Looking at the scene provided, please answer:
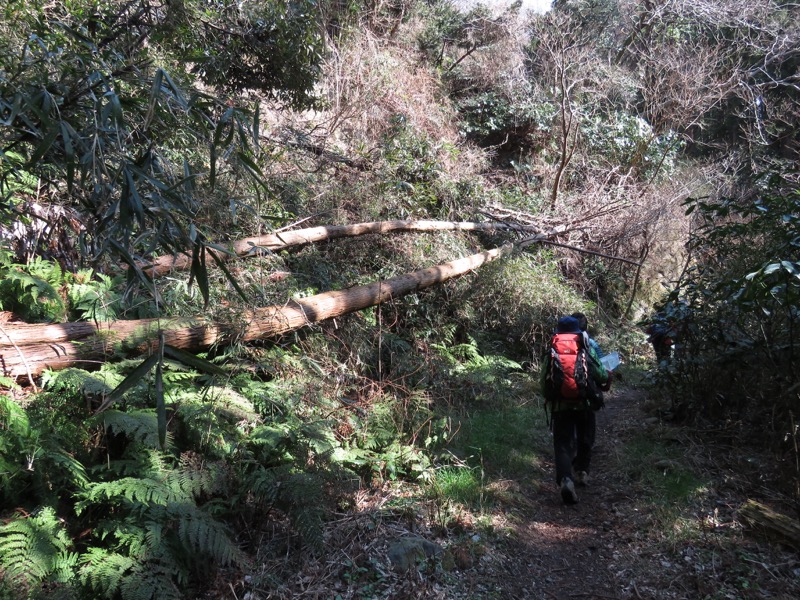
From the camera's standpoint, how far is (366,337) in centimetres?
754

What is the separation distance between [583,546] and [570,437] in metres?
1.17

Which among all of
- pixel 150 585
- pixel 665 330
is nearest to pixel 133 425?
pixel 150 585

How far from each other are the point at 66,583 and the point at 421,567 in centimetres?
226

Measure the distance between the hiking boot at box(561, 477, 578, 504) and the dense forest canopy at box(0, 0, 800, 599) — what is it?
1346mm

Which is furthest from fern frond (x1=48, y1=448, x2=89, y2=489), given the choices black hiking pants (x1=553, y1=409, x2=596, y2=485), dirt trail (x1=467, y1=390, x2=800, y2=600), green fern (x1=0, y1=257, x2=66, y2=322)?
black hiking pants (x1=553, y1=409, x2=596, y2=485)

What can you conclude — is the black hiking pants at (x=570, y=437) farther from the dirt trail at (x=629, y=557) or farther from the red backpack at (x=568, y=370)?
the dirt trail at (x=629, y=557)

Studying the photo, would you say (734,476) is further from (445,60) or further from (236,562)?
(445,60)

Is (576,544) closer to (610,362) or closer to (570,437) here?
(570,437)

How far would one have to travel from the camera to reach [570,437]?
5719mm

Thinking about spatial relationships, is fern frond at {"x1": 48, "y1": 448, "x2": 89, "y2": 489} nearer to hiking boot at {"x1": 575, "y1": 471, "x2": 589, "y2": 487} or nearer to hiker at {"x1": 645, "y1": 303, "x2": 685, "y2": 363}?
hiking boot at {"x1": 575, "y1": 471, "x2": 589, "y2": 487}

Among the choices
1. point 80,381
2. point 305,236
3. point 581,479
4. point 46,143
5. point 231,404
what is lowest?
point 581,479

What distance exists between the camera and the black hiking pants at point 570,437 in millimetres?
5609

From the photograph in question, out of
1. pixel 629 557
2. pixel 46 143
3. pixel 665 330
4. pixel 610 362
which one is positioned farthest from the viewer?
pixel 665 330

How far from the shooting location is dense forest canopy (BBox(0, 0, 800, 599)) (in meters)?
3.25
